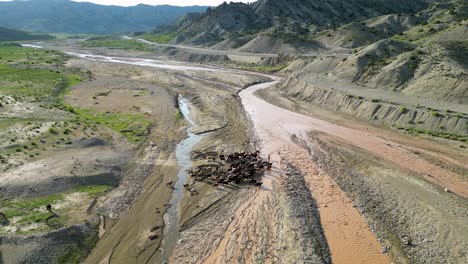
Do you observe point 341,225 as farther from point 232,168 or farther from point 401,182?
point 232,168

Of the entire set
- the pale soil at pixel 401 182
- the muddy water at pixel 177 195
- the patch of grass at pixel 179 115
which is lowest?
the muddy water at pixel 177 195

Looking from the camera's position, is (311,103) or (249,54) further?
(249,54)

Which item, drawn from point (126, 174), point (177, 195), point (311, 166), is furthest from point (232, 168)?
point (126, 174)

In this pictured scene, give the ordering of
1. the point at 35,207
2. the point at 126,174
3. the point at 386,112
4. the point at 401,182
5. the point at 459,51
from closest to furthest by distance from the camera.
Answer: the point at 35,207
the point at 401,182
the point at 126,174
the point at 386,112
the point at 459,51

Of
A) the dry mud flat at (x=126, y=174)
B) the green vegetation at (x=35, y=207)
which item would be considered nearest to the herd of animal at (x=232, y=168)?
the dry mud flat at (x=126, y=174)

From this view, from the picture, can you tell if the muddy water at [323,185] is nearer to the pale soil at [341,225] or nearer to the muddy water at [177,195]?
the pale soil at [341,225]

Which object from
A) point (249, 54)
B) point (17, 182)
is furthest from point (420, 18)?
point (17, 182)

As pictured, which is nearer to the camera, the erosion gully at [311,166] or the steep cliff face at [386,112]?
the erosion gully at [311,166]

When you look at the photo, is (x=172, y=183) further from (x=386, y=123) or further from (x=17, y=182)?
(x=386, y=123)
